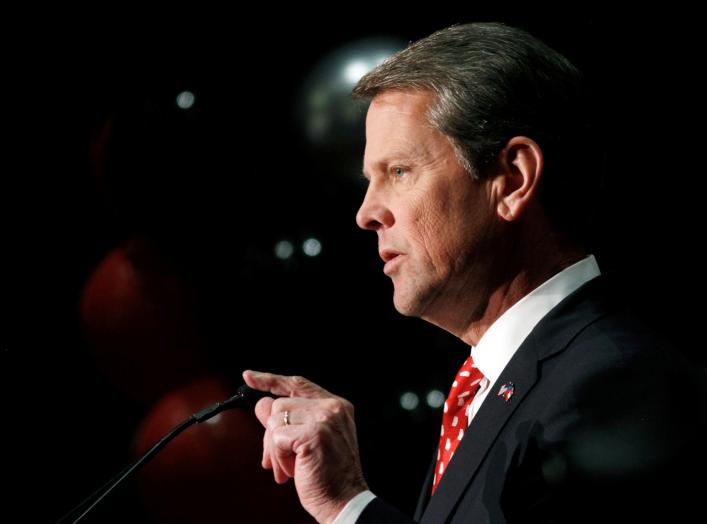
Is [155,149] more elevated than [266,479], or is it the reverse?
[155,149]

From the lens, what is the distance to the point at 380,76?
1165 millimetres

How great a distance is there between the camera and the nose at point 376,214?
1118 millimetres

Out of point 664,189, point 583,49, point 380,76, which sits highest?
point 380,76

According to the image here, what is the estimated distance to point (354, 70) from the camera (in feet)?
4.38

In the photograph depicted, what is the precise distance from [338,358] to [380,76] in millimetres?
546

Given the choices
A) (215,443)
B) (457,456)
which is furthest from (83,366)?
(457,456)

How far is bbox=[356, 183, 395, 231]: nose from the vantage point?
1.12 metres

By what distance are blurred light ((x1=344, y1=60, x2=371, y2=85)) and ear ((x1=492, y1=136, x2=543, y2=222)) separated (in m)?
0.34

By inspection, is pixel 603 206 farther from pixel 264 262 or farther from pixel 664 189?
pixel 264 262

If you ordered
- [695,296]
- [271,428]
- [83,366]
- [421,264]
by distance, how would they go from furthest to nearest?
[83,366]
[695,296]
[421,264]
[271,428]

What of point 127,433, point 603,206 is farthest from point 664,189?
point 127,433

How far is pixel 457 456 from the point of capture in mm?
969

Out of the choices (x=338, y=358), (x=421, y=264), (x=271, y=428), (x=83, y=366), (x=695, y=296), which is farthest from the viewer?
(x=83, y=366)

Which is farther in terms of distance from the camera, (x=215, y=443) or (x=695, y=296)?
(x=215, y=443)
